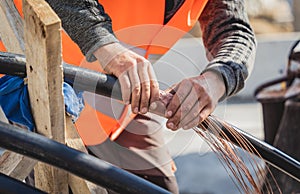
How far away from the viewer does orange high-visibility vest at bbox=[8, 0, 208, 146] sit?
5.73 ft

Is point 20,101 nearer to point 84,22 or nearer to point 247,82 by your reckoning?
point 84,22

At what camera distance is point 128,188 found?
1089 millimetres

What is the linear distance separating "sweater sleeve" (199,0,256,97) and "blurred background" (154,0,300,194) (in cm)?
8

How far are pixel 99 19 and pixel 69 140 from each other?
29cm

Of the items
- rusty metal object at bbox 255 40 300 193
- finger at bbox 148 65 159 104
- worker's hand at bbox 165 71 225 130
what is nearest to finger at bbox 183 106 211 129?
worker's hand at bbox 165 71 225 130

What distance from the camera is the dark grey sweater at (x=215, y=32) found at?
1.48 metres

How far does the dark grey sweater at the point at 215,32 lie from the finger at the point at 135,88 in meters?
0.12

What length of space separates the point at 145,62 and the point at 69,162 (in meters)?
0.37

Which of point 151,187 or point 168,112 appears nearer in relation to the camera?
point 151,187

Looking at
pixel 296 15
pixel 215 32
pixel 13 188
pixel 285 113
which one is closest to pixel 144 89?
pixel 13 188

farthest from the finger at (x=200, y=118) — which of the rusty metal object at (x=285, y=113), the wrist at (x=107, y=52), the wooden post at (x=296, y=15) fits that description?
the wooden post at (x=296, y=15)

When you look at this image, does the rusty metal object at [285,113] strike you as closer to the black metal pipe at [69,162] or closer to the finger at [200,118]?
the finger at [200,118]

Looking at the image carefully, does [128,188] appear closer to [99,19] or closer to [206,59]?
[99,19]

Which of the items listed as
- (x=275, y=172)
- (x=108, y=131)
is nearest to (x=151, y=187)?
(x=108, y=131)
